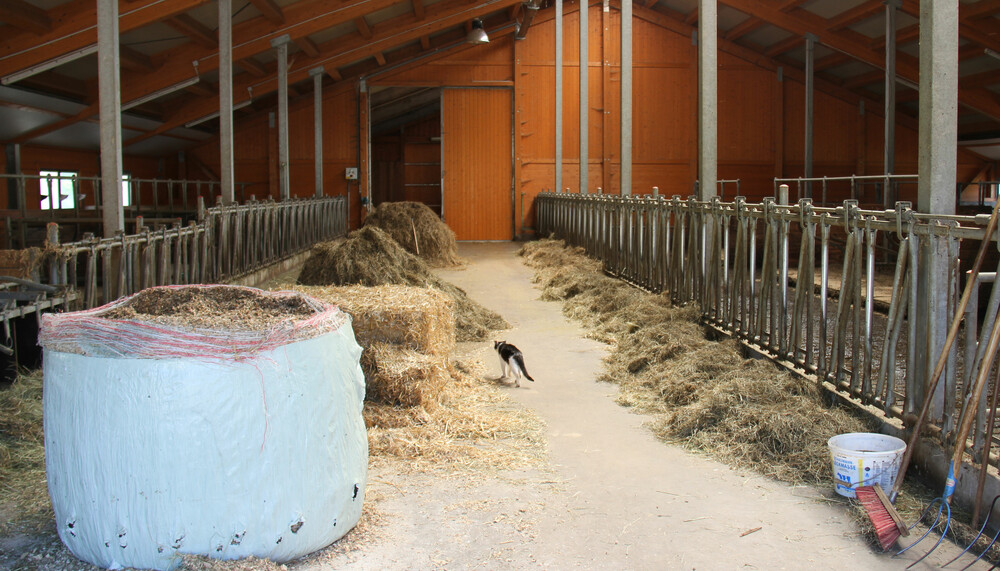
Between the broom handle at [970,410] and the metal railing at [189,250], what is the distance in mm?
5121

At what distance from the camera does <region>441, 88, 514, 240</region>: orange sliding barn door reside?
2173 cm

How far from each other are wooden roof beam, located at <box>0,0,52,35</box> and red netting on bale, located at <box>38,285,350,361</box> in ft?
25.3

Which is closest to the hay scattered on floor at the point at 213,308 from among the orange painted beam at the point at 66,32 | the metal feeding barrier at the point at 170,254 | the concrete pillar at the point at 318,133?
the metal feeding barrier at the point at 170,254

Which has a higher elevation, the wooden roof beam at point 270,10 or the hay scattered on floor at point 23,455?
the wooden roof beam at point 270,10

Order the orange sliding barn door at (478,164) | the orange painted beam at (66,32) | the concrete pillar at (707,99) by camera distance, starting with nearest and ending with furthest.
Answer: the concrete pillar at (707,99)
the orange painted beam at (66,32)
the orange sliding barn door at (478,164)

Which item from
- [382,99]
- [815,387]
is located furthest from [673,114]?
[815,387]

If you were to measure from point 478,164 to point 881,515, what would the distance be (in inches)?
753

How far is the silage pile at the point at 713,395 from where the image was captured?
166 inches

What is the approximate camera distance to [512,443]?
4598 millimetres

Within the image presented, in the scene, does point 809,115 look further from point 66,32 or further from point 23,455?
point 23,455

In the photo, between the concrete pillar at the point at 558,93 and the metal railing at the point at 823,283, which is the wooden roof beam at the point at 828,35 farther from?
the metal railing at the point at 823,283

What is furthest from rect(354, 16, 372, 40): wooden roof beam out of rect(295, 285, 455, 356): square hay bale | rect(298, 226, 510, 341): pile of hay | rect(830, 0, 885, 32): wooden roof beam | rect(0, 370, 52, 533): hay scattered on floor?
rect(0, 370, 52, 533): hay scattered on floor

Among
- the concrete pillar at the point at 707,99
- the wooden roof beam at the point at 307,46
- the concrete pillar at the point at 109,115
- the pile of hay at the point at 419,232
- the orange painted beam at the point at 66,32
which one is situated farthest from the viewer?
the wooden roof beam at the point at 307,46

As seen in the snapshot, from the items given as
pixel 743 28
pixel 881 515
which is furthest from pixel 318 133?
pixel 881 515
